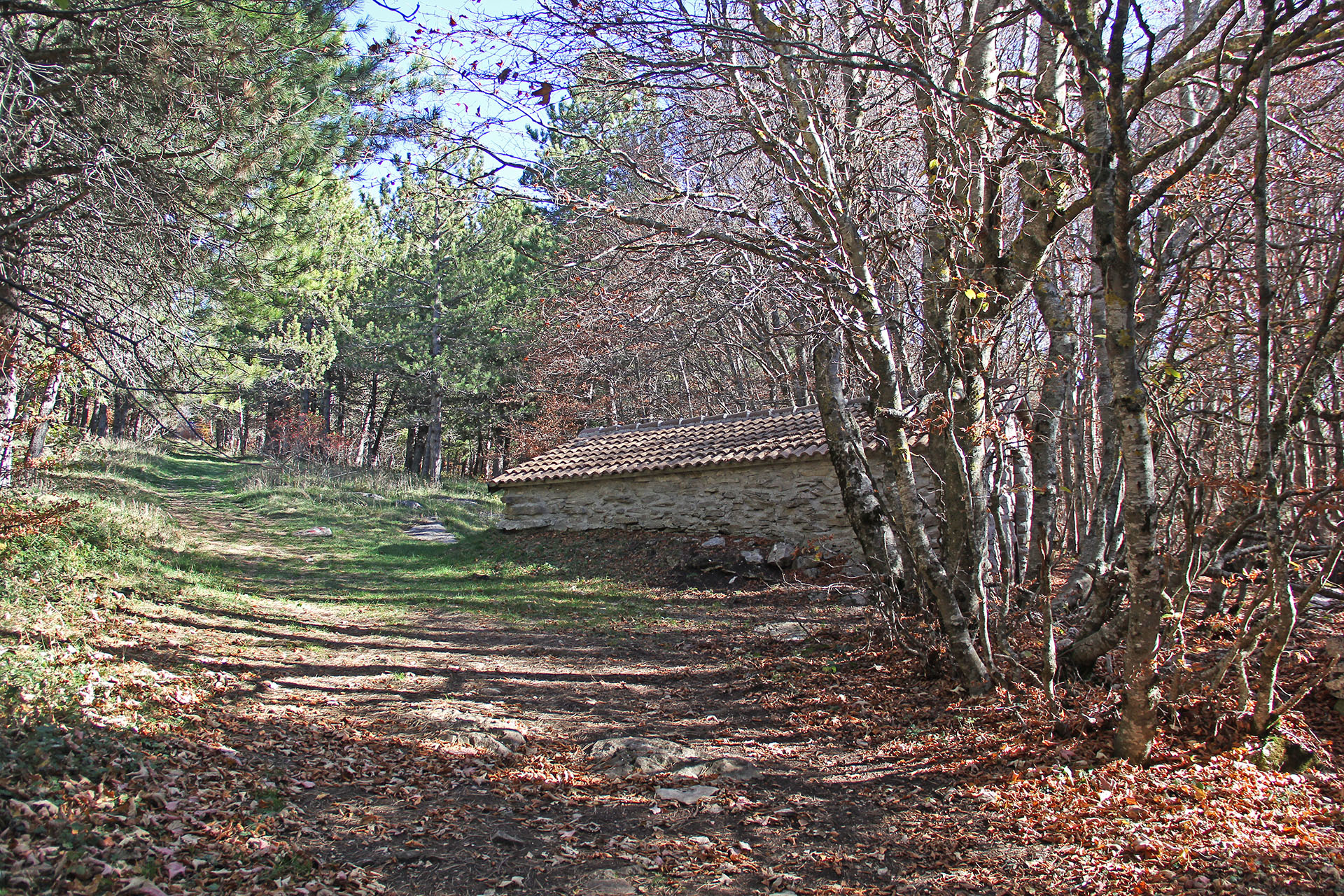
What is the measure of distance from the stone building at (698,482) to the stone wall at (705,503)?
0.6 inches

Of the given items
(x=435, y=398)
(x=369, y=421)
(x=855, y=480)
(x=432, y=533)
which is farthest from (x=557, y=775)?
(x=369, y=421)

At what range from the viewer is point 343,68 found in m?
7.53

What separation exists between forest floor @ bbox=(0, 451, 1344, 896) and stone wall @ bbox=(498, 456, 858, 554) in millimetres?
3865

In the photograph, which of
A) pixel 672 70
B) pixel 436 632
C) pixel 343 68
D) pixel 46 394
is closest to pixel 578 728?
pixel 436 632

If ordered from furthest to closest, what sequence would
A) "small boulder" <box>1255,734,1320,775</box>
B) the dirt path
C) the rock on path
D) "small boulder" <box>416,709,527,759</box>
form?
the rock on path < "small boulder" <box>416,709,527,759</box> < "small boulder" <box>1255,734,1320,775</box> < the dirt path

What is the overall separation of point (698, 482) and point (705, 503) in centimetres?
38

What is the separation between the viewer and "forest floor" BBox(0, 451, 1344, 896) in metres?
3.06

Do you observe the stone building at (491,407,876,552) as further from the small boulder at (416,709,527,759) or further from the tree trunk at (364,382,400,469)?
the tree trunk at (364,382,400,469)

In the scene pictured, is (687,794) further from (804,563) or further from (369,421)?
(369,421)

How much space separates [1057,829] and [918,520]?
2201 millimetres

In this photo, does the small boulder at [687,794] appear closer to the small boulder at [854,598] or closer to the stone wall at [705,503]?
the small boulder at [854,598]

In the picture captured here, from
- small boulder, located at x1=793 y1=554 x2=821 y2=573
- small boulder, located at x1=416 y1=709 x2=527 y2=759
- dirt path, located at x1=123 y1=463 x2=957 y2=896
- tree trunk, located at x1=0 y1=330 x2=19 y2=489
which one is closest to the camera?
dirt path, located at x1=123 y1=463 x2=957 y2=896

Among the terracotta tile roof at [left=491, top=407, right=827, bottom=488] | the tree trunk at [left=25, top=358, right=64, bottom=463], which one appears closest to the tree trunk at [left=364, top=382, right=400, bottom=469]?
the terracotta tile roof at [left=491, top=407, right=827, bottom=488]

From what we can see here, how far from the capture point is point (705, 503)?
12969 millimetres
